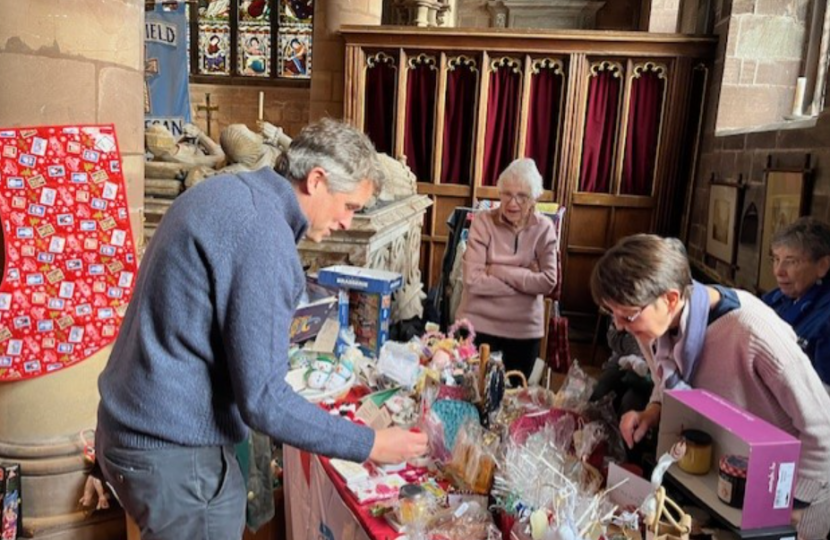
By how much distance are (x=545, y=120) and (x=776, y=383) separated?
466 cm

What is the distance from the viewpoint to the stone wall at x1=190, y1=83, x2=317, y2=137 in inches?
409

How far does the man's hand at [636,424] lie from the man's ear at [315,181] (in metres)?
0.93

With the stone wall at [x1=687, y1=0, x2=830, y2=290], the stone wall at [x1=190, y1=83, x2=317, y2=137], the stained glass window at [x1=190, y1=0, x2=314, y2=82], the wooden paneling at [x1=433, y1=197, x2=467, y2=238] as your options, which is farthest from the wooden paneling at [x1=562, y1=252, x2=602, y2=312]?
the stained glass window at [x1=190, y1=0, x2=314, y2=82]

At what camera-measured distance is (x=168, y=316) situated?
4.01ft

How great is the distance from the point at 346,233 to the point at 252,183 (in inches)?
71.0

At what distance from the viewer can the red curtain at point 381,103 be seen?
231 inches

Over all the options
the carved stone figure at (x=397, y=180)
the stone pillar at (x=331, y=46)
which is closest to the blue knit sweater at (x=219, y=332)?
the carved stone figure at (x=397, y=180)

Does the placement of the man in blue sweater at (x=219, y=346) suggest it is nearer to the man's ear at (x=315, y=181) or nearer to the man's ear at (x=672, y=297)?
the man's ear at (x=315, y=181)

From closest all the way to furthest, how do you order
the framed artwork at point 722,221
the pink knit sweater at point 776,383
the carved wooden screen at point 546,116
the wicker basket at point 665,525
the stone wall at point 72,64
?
the wicker basket at point 665,525, the pink knit sweater at point 776,383, the stone wall at point 72,64, the framed artwork at point 722,221, the carved wooden screen at point 546,116

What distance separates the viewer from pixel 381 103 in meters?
5.92

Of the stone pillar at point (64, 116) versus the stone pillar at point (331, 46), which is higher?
the stone pillar at point (331, 46)

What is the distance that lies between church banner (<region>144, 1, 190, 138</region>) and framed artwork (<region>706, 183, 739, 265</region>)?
5341mm

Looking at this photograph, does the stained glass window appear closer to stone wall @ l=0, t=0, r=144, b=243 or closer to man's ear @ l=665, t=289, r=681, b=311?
stone wall @ l=0, t=0, r=144, b=243

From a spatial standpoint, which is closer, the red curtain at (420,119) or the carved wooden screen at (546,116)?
the carved wooden screen at (546,116)
